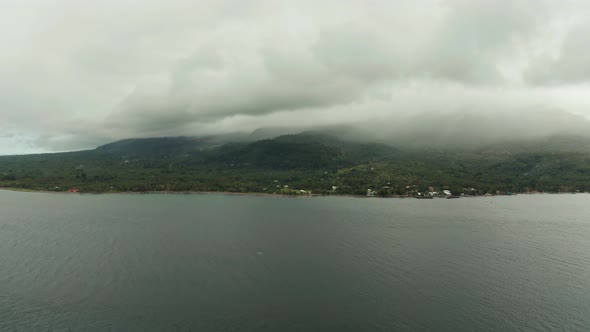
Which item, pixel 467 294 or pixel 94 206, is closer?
pixel 467 294

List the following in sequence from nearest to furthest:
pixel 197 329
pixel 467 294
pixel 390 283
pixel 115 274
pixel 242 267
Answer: pixel 197 329 < pixel 467 294 < pixel 390 283 < pixel 115 274 < pixel 242 267

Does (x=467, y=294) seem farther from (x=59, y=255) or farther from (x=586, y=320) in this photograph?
(x=59, y=255)

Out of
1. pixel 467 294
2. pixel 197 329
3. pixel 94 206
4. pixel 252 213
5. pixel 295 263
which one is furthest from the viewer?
pixel 94 206

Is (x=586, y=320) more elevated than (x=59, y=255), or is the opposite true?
(x=59, y=255)

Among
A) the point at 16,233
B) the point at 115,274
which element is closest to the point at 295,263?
the point at 115,274

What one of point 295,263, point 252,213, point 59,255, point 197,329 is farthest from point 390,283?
point 252,213

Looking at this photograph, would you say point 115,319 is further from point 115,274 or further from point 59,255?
point 59,255
